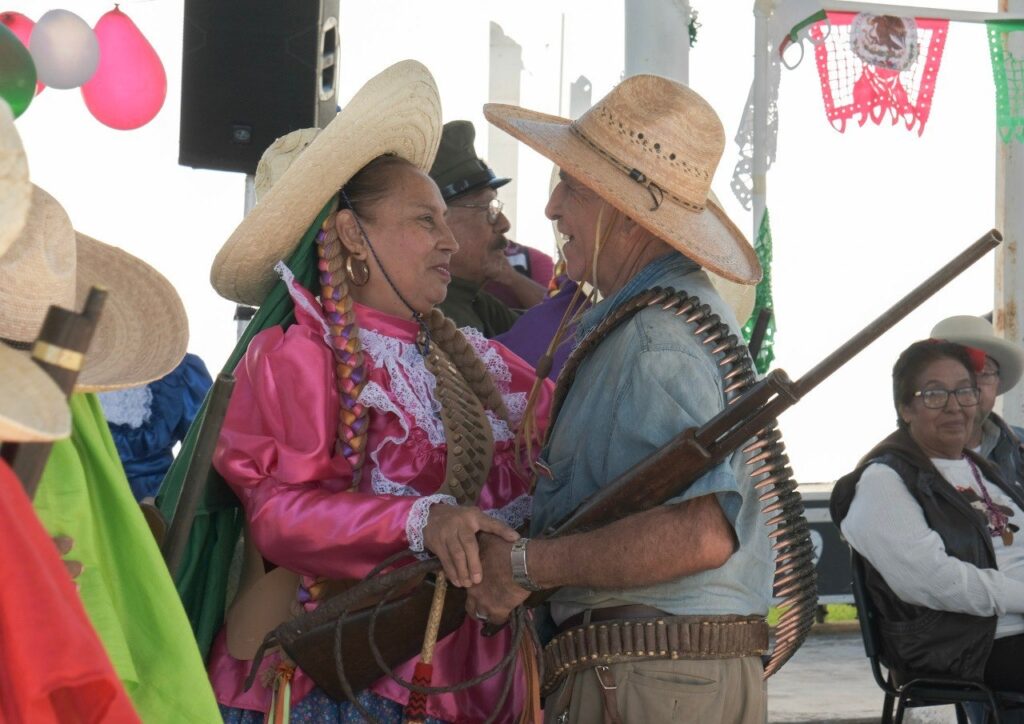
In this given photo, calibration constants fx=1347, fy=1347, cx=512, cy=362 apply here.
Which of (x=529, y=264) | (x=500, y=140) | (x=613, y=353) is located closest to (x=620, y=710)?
(x=613, y=353)

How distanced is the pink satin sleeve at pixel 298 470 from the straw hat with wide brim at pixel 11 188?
124cm

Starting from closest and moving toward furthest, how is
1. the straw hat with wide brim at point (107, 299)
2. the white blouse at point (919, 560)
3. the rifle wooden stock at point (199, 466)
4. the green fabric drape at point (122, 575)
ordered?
1. the straw hat with wide brim at point (107, 299)
2. the green fabric drape at point (122, 575)
3. the rifle wooden stock at point (199, 466)
4. the white blouse at point (919, 560)

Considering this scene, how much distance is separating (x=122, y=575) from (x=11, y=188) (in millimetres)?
774

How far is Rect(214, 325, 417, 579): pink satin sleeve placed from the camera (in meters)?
2.67

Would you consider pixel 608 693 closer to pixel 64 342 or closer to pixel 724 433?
pixel 724 433

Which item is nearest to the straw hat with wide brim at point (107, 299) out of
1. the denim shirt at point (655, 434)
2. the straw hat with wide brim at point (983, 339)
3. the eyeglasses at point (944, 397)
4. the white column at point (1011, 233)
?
the denim shirt at point (655, 434)

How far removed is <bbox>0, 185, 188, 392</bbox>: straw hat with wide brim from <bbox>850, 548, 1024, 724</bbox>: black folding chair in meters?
3.04

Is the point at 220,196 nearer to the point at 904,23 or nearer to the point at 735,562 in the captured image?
the point at 904,23

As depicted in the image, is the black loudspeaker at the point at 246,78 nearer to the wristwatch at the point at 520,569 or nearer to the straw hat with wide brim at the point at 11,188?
the wristwatch at the point at 520,569

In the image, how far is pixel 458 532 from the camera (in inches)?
102

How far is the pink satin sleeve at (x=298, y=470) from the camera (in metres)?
2.67

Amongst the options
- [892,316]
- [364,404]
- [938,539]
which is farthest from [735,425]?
[938,539]

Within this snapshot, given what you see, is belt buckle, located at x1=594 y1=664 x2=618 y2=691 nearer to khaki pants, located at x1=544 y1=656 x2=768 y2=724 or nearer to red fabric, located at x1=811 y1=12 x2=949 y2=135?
khaki pants, located at x1=544 y1=656 x2=768 y2=724

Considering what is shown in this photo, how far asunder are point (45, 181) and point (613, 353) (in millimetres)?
5770
